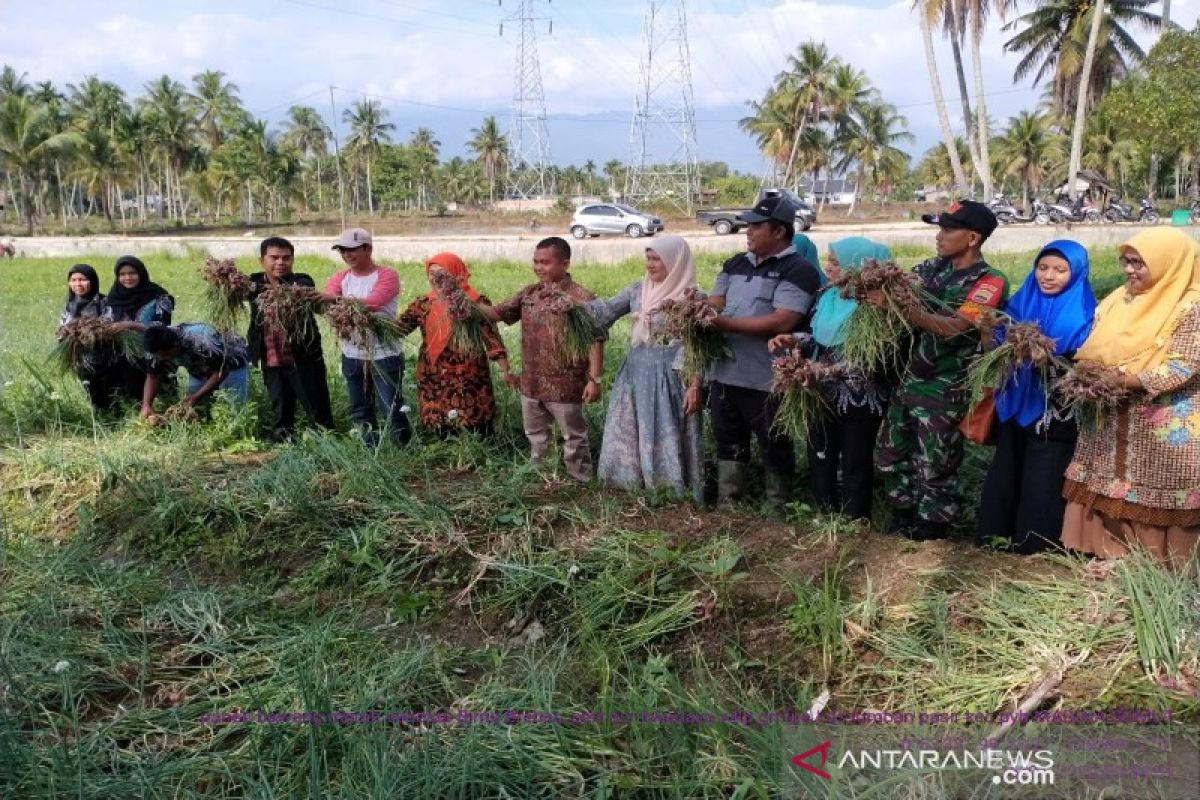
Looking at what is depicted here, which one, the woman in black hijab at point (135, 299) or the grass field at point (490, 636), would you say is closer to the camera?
the grass field at point (490, 636)

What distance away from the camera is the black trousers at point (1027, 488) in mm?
3404

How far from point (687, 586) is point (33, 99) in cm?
5317

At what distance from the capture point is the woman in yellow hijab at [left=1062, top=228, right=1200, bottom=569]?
3.01 meters

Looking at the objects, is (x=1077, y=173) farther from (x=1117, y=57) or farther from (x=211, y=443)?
(x=211, y=443)

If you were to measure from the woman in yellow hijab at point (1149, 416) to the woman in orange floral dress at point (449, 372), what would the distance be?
2.75m

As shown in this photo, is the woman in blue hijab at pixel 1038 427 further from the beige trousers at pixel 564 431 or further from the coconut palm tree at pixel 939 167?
the coconut palm tree at pixel 939 167

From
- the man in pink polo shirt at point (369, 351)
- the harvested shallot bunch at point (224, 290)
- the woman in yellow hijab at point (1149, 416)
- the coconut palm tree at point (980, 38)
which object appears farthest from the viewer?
the coconut palm tree at point (980, 38)

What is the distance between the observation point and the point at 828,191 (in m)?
52.6

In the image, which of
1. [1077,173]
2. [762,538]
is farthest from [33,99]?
[762,538]

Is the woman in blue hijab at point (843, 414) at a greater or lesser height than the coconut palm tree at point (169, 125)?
lesser

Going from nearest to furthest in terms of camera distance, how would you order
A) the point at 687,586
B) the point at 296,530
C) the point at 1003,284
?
the point at 687,586 < the point at 1003,284 < the point at 296,530

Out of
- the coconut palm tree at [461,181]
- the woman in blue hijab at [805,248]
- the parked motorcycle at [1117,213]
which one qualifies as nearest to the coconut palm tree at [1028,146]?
the parked motorcycle at [1117,213]

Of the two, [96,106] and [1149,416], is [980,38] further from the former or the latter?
[96,106]

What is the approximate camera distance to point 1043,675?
250 cm
